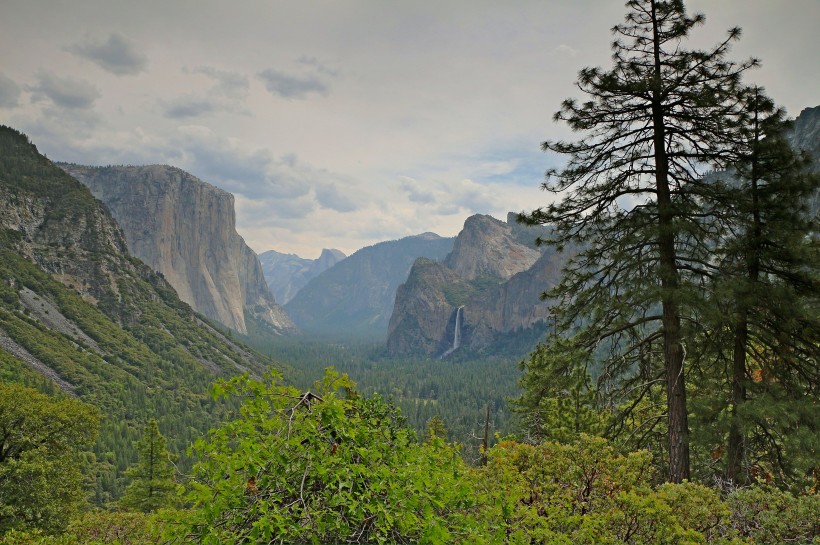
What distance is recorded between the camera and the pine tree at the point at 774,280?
31.8ft

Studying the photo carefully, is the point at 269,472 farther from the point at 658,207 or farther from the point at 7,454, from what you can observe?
the point at 7,454

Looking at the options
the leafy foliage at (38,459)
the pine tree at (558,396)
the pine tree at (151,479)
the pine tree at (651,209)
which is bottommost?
the pine tree at (151,479)

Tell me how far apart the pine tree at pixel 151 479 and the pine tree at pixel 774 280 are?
107 feet

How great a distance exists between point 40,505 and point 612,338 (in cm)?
2710

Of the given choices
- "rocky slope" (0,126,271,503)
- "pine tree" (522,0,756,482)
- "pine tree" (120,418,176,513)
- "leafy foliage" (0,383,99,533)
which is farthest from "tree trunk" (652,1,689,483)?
"rocky slope" (0,126,271,503)

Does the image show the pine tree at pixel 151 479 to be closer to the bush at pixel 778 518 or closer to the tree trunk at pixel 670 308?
the tree trunk at pixel 670 308

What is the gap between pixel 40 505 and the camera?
22922 mm

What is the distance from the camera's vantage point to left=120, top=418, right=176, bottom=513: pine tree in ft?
103

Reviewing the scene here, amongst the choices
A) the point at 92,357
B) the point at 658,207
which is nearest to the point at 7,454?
the point at 658,207

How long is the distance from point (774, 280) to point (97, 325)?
155 metres

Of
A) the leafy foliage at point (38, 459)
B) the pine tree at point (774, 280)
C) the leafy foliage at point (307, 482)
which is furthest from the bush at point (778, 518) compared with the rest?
the leafy foliage at point (38, 459)

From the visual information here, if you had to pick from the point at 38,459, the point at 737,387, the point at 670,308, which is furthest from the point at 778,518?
the point at 38,459

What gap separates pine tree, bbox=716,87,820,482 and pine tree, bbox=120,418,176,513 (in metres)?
32.6

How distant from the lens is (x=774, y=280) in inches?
427
